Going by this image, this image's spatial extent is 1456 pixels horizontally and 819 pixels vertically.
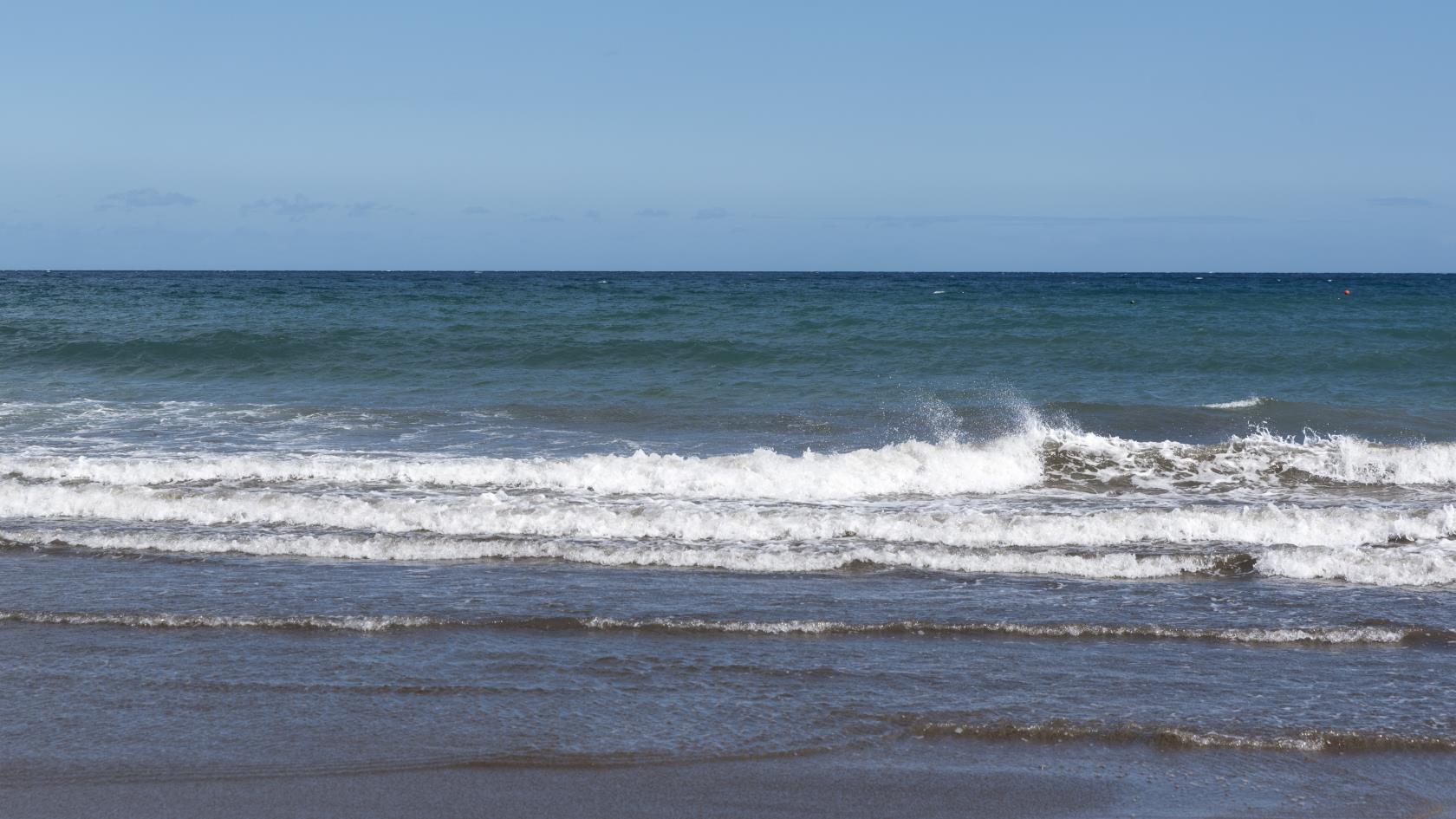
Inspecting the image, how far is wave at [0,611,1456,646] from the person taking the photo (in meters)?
6.59

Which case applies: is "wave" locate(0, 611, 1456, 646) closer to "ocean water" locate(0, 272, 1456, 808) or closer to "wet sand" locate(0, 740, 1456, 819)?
"ocean water" locate(0, 272, 1456, 808)

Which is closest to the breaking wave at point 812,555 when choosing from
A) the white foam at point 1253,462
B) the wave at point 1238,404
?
the white foam at point 1253,462

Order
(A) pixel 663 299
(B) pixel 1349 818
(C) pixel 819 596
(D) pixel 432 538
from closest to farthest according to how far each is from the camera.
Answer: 1. (B) pixel 1349 818
2. (C) pixel 819 596
3. (D) pixel 432 538
4. (A) pixel 663 299

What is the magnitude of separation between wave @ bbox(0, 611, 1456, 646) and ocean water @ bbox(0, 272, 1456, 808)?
0.08 ft

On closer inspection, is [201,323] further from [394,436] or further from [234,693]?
[234,693]

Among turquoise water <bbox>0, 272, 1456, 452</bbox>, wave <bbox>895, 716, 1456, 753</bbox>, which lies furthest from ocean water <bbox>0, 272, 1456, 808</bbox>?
turquoise water <bbox>0, 272, 1456, 452</bbox>

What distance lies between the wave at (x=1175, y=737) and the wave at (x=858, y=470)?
18.5 ft

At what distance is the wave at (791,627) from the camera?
21.6 feet

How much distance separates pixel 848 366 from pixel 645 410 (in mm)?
6737

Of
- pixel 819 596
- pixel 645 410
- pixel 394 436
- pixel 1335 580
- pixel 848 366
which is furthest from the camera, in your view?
pixel 848 366

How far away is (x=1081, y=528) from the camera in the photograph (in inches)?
366

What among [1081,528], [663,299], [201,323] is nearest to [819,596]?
[1081,528]

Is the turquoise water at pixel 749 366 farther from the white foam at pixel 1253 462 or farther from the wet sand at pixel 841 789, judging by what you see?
the wet sand at pixel 841 789

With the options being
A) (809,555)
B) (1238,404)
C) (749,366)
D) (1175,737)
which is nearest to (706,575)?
(809,555)
